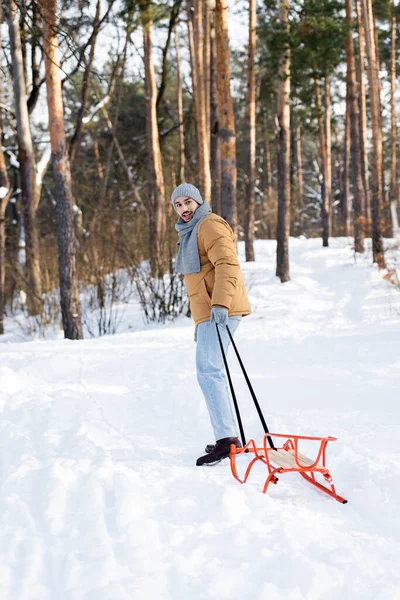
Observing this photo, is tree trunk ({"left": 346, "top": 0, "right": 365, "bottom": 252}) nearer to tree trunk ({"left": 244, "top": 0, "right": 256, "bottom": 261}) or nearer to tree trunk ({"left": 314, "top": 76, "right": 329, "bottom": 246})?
tree trunk ({"left": 244, "top": 0, "right": 256, "bottom": 261})

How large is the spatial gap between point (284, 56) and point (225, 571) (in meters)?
15.9

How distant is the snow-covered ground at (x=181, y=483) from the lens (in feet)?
9.27

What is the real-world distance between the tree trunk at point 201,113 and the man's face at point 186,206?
415 inches

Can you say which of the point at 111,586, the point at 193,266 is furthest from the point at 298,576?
the point at 193,266

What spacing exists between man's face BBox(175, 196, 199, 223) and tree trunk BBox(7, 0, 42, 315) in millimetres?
9097

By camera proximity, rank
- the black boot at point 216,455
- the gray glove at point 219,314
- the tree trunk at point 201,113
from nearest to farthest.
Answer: the gray glove at point 219,314
the black boot at point 216,455
the tree trunk at point 201,113

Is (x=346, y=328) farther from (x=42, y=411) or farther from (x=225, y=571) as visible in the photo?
(x=225, y=571)

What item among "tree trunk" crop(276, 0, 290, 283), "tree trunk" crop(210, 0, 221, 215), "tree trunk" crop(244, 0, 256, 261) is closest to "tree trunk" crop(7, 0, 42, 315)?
"tree trunk" crop(210, 0, 221, 215)

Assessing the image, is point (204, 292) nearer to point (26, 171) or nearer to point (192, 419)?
point (192, 419)

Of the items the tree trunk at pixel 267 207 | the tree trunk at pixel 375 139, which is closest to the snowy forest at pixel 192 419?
the tree trunk at pixel 375 139

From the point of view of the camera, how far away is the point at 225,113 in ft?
39.8

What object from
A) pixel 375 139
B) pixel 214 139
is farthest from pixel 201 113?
pixel 375 139

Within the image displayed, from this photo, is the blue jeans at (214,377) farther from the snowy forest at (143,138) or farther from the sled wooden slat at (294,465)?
the snowy forest at (143,138)

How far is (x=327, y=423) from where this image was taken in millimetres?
5293
